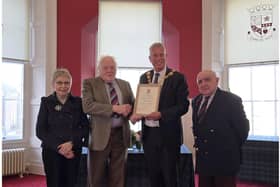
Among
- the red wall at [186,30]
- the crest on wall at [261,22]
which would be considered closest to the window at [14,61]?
the red wall at [186,30]

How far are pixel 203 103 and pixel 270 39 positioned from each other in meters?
2.94

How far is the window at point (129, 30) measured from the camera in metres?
5.47

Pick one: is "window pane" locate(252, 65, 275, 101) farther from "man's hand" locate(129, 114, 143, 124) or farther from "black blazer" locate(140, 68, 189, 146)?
"man's hand" locate(129, 114, 143, 124)

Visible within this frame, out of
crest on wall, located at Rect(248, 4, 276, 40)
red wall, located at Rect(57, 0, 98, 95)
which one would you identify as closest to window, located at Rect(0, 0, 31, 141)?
red wall, located at Rect(57, 0, 98, 95)

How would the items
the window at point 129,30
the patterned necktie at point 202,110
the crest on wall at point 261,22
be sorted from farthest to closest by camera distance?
the window at point 129,30
the crest on wall at point 261,22
the patterned necktie at point 202,110

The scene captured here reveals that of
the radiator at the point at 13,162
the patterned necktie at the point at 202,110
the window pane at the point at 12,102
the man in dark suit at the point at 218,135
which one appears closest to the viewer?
the man in dark suit at the point at 218,135

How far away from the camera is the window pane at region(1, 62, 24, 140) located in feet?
17.0

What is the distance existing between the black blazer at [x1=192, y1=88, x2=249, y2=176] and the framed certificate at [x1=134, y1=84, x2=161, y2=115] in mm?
382

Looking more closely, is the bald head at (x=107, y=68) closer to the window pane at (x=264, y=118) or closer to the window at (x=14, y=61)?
the window at (x=14, y=61)

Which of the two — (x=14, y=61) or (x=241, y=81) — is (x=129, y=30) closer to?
(x=14, y=61)

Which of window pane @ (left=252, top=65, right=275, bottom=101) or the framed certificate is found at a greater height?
window pane @ (left=252, top=65, right=275, bottom=101)

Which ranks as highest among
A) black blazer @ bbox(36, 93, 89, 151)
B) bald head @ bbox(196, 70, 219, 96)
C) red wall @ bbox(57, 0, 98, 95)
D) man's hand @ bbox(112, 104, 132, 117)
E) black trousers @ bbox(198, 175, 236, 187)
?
red wall @ bbox(57, 0, 98, 95)

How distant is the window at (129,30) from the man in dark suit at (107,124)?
8.81 feet

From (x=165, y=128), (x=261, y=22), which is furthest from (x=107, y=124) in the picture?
(x=261, y=22)
